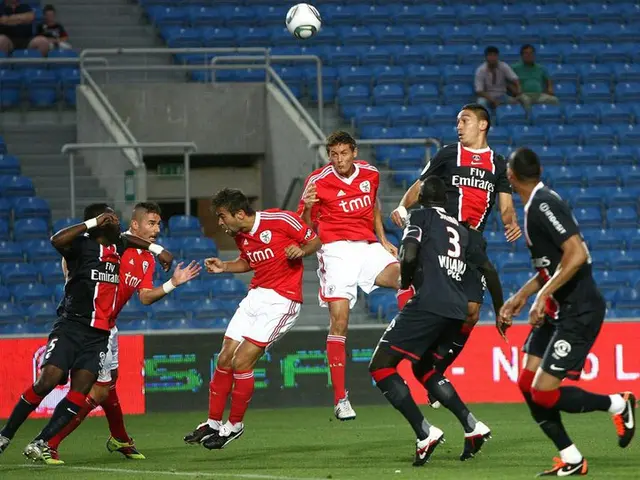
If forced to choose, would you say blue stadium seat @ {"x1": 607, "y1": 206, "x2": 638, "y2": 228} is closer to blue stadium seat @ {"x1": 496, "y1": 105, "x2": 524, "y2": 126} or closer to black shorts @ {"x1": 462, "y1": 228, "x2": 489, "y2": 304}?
blue stadium seat @ {"x1": 496, "y1": 105, "x2": 524, "y2": 126}

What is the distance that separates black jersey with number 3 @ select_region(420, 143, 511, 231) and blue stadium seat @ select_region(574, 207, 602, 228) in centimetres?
876

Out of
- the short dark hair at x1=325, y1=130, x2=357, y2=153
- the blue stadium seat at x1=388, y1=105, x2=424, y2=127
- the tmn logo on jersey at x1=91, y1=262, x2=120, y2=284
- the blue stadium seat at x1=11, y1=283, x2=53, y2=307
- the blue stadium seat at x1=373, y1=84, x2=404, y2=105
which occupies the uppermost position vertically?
the blue stadium seat at x1=373, y1=84, x2=404, y2=105

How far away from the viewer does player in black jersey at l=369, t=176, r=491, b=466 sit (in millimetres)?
8547

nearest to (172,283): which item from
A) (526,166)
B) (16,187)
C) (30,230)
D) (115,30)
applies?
(526,166)

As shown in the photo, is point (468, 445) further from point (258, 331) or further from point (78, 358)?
point (78, 358)

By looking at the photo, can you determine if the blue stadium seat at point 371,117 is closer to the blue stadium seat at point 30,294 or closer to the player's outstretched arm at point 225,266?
the blue stadium seat at point 30,294

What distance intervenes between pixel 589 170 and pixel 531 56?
2445mm

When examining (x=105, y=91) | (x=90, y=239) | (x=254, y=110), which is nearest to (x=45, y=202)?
(x=105, y=91)

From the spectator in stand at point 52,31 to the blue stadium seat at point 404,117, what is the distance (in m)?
5.45

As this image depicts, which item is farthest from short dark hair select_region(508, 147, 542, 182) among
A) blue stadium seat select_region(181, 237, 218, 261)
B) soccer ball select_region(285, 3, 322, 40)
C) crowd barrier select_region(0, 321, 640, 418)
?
blue stadium seat select_region(181, 237, 218, 261)

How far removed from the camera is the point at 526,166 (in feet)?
25.5

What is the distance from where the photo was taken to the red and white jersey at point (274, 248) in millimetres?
9906

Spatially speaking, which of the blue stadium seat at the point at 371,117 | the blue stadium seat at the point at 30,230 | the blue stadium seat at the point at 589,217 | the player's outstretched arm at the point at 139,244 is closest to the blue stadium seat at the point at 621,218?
the blue stadium seat at the point at 589,217

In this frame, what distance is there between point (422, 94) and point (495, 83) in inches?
48.1
